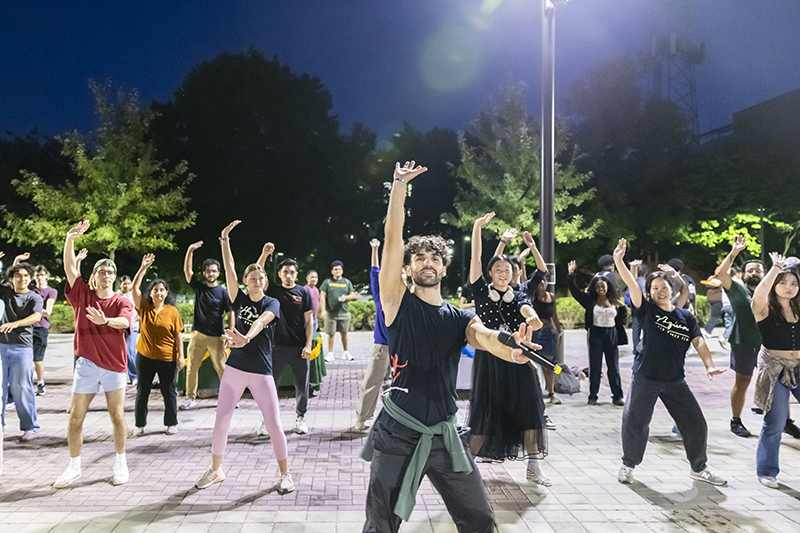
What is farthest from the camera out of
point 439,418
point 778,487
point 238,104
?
point 238,104

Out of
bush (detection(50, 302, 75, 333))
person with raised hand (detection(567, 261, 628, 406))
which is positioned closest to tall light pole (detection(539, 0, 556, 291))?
person with raised hand (detection(567, 261, 628, 406))

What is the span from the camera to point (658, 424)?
24.0 feet

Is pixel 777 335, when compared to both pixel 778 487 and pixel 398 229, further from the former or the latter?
pixel 398 229

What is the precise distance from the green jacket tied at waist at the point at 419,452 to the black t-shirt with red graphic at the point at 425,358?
4cm

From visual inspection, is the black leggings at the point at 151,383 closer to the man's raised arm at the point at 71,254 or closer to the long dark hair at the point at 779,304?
the man's raised arm at the point at 71,254

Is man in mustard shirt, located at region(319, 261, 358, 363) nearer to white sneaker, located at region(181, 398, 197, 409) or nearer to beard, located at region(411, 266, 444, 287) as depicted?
white sneaker, located at region(181, 398, 197, 409)

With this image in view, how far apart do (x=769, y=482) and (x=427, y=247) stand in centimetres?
399

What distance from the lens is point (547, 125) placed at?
9289 millimetres

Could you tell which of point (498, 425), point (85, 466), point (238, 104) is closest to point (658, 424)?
point (498, 425)

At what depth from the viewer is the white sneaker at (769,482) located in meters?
5.04

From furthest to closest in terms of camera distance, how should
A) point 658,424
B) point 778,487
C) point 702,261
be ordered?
point 702,261 → point 658,424 → point 778,487

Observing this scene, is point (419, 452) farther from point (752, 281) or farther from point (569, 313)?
point (569, 313)

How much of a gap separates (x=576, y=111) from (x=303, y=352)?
27309mm

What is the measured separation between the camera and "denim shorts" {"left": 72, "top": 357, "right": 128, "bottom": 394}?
16.3ft
